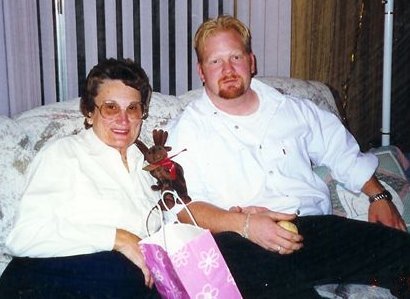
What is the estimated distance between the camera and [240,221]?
1.78 m

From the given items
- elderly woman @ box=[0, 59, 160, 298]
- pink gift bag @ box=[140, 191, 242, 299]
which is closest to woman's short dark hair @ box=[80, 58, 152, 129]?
elderly woman @ box=[0, 59, 160, 298]

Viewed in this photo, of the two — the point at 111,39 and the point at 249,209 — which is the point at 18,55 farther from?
the point at 249,209

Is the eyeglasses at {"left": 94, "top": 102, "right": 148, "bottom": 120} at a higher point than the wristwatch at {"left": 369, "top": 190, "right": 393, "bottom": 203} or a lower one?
higher

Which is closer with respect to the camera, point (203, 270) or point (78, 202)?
point (203, 270)

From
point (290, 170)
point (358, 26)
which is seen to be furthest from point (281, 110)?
point (358, 26)

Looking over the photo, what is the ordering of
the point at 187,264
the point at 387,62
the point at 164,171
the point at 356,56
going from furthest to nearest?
the point at 356,56
the point at 387,62
the point at 164,171
the point at 187,264

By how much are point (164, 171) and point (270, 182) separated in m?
0.43

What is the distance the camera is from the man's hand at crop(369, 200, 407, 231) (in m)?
2.02

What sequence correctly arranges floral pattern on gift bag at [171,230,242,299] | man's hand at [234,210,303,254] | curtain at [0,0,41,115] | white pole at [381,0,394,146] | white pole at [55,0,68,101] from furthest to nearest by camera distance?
white pole at [381,0,394,146]
white pole at [55,0,68,101]
curtain at [0,0,41,115]
man's hand at [234,210,303,254]
floral pattern on gift bag at [171,230,242,299]

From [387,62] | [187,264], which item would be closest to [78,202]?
[187,264]

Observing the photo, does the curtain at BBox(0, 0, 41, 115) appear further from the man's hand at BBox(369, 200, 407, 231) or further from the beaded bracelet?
the man's hand at BBox(369, 200, 407, 231)

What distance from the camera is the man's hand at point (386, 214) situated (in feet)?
6.62

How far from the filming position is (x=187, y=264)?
4.56ft

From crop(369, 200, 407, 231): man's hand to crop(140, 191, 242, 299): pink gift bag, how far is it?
33.8 inches
